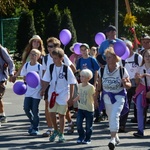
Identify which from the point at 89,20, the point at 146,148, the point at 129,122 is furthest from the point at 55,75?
the point at 89,20

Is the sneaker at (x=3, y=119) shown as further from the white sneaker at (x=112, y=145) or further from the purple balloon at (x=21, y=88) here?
the white sneaker at (x=112, y=145)

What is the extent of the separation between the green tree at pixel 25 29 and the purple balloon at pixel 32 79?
1833 centimetres

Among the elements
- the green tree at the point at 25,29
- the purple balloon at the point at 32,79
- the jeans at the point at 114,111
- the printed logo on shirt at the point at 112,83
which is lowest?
the jeans at the point at 114,111

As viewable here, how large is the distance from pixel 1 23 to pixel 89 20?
5.94 metres

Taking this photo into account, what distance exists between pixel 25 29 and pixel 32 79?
61.2 feet

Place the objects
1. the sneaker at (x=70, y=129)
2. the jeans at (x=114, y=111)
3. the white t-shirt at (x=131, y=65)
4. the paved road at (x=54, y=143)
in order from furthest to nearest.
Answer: the white t-shirt at (x=131, y=65), the sneaker at (x=70, y=129), the paved road at (x=54, y=143), the jeans at (x=114, y=111)

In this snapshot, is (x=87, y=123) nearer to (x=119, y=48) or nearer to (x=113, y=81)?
(x=113, y=81)

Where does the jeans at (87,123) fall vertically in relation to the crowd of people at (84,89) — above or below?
below

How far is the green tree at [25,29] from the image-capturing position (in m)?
29.3

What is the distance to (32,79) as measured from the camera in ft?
36.1

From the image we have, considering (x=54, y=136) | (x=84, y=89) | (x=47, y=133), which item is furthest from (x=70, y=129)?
(x=84, y=89)

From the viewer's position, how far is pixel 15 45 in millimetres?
31297

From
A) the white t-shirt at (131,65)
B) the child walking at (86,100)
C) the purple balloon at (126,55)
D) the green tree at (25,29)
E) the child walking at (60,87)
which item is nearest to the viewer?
the child walking at (86,100)

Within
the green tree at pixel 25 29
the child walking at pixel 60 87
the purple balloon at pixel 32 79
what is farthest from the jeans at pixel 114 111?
the green tree at pixel 25 29
